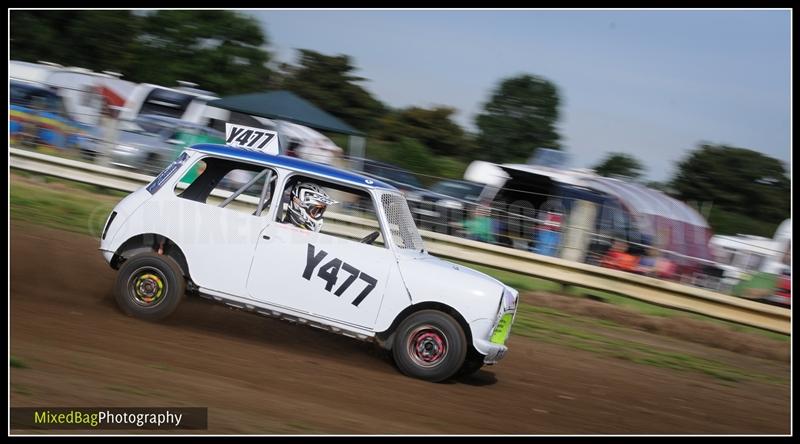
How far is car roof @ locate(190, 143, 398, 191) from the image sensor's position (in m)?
7.76

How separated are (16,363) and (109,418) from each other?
1.21 m

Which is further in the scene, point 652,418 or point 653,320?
point 653,320

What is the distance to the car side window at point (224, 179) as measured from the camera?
7.86 m

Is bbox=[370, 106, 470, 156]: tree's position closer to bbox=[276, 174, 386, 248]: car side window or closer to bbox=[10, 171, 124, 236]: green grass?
bbox=[10, 171, 124, 236]: green grass

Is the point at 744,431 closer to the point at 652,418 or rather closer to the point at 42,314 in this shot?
the point at 652,418

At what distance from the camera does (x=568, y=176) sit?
1619 cm

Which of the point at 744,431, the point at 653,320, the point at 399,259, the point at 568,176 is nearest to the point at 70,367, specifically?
the point at 399,259

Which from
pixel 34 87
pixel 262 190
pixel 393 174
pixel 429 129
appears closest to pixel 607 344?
pixel 262 190

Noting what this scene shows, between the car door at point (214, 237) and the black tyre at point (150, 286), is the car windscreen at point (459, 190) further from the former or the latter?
the black tyre at point (150, 286)

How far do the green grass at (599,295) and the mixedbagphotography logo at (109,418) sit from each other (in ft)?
29.1

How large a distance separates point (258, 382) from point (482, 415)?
5.64 feet

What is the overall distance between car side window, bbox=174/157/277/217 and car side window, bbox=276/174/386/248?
220 mm

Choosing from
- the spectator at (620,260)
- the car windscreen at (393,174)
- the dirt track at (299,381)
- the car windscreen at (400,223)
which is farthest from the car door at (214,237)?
the car windscreen at (393,174)

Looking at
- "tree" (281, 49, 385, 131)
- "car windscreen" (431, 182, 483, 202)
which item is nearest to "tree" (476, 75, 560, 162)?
"tree" (281, 49, 385, 131)
